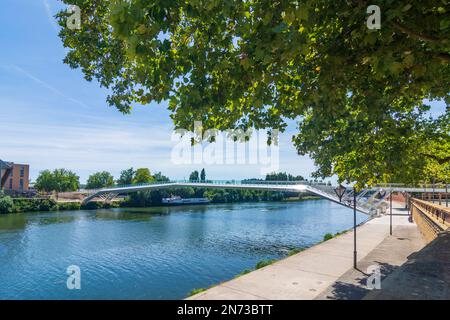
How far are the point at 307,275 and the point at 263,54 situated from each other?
10778 mm

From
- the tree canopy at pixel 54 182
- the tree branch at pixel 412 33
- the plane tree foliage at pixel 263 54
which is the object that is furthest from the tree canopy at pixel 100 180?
the tree branch at pixel 412 33

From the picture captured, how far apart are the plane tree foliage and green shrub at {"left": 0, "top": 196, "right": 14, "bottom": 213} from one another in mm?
58052

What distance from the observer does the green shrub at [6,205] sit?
54.4 metres

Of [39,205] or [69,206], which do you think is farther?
[69,206]

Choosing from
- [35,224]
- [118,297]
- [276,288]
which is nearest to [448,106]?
[276,288]

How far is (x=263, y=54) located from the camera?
465 centimetres

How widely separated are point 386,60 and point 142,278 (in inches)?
676

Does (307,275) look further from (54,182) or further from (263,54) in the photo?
(54,182)

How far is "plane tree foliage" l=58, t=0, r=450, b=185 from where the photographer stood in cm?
471

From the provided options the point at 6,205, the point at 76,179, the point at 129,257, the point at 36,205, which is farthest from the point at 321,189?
the point at 76,179

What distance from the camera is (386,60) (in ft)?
16.7

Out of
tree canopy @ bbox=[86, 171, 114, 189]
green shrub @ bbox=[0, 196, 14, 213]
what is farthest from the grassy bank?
tree canopy @ bbox=[86, 171, 114, 189]

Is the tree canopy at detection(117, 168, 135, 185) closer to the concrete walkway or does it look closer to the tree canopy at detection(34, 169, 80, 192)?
the tree canopy at detection(34, 169, 80, 192)

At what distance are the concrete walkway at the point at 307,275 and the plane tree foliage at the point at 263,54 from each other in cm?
561
